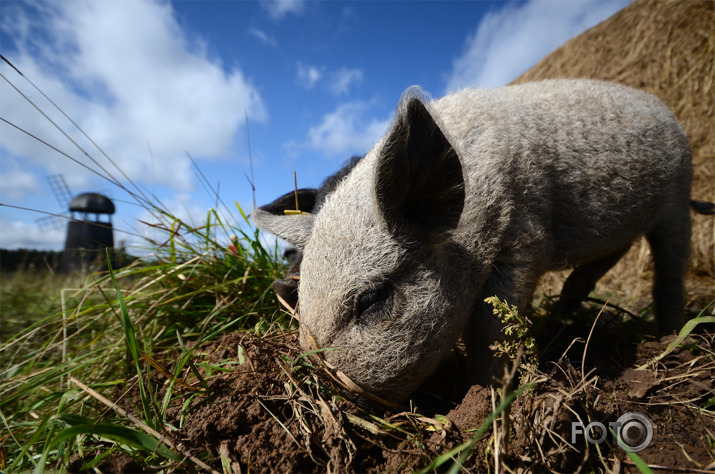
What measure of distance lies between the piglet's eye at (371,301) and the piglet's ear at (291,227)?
23.3 inches

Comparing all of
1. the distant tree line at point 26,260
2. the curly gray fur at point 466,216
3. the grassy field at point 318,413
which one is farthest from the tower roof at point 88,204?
the curly gray fur at point 466,216

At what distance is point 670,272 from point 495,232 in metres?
2.17

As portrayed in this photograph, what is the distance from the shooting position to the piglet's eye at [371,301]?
1854 millimetres

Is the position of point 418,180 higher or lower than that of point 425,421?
higher

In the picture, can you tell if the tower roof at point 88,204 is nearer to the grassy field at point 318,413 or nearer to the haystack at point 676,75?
the grassy field at point 318,413

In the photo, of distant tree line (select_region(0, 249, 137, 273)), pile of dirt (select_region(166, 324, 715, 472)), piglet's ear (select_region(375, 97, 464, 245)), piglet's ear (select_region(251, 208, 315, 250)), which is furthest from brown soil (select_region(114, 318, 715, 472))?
distant tree line (select_region(0, 249, 137, 273))

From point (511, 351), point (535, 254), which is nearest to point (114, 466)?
point (511, 351)

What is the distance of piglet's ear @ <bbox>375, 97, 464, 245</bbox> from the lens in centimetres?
165

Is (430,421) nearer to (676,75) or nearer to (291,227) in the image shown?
(291,227)

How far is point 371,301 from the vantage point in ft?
6.12

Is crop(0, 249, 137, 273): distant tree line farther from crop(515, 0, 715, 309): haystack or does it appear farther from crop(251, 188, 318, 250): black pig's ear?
crop(515, 0, 715, 309): haystack

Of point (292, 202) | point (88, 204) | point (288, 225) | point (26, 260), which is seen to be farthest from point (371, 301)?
point (88, 204)

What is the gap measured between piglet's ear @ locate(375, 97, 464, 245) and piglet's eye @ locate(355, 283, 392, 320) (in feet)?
0.91

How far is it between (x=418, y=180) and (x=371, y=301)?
640mm
